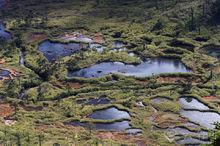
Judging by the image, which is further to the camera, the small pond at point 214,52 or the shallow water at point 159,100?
the small pond at point 214,52

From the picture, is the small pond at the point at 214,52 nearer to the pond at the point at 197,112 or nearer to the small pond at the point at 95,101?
the pond at the point at 197,112

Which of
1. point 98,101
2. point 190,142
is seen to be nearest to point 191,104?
point 190,142

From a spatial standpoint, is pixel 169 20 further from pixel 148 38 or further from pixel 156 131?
pixel 156 131

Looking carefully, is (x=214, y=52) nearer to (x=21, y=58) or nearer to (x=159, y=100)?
(x=159, y=100)

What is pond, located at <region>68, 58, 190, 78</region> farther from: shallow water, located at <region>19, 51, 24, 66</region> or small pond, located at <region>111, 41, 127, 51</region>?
shallow water, located at <region>19, 51, 24, 66</region>

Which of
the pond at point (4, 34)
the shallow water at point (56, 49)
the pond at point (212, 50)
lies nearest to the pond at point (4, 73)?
the shallow water at point (56, 49)

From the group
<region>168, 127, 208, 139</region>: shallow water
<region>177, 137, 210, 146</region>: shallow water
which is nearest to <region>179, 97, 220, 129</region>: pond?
<region>168, 127, 208, 139</region>: shallow water
